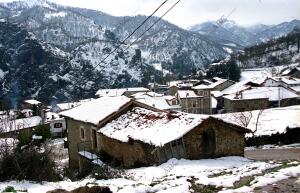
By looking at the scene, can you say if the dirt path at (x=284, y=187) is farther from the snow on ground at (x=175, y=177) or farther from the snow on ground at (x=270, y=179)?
the snow on ground at (x=175, y=177)

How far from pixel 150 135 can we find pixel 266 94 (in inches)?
2381

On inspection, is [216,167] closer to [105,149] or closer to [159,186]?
[159,186]

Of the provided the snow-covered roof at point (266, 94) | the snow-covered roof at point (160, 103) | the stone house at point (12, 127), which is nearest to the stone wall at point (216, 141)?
the stone house at point (12, 127)

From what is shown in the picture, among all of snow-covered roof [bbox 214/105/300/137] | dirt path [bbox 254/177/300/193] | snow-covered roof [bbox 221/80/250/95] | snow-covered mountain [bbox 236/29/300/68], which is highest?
snow-covered mountain [bbox 236/29/300/68]

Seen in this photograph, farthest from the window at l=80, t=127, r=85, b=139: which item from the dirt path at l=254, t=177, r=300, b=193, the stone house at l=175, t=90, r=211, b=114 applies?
the stone house at l=175, t=90, r=211, b=114

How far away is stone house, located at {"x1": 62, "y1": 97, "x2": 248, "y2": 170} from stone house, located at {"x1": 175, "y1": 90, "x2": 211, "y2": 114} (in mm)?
53989

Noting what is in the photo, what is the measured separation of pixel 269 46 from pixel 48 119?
120 meters

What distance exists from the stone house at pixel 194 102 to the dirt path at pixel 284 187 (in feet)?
234

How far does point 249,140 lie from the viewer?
3791cm

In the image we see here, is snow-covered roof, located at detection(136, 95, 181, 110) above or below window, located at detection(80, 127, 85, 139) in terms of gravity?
above

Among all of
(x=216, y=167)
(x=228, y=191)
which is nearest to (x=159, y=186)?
(x=228, y=191)

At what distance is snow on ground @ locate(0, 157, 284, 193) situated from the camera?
39.0ft

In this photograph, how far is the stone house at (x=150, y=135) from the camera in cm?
2141

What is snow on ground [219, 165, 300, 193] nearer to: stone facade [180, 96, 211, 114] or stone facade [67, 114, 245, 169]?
stone facade [67, 114, 245, 169]
